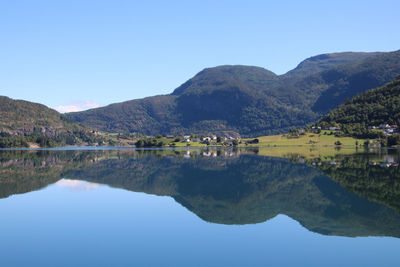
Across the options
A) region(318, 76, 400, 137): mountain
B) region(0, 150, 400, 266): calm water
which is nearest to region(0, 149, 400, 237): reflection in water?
region(0, 150, 400, 266): calm water

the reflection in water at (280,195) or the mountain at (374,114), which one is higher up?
the mountain at (374,114)

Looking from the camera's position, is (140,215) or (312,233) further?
(140,215)

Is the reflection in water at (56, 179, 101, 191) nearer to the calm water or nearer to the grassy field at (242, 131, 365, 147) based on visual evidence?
the calm water

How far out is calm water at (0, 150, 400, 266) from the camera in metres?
15.6

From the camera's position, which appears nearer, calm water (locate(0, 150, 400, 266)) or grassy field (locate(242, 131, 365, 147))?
calm water (locate(0, 150, 400, 266))

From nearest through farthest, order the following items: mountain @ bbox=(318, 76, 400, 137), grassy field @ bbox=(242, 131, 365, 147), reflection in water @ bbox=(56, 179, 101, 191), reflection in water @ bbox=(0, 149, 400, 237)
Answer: reflection in water @ bbox=(0, 149, 400, 237) < reflection in water @ bbox=(56, 179, 101, 191) < grassy field @ bbox=(242, 131, 365, 147) < mountain @ bbox=(318, 76, 400, 137)

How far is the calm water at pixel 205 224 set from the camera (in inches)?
616

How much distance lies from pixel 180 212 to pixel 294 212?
757cm

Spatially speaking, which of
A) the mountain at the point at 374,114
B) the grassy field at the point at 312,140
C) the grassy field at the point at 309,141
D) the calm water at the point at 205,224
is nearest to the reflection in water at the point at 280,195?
the calm water at the point at 205,224

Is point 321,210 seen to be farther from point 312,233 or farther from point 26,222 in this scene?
point 26,222

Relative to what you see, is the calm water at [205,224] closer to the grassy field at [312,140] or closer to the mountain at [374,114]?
the grassy field at [312,140]

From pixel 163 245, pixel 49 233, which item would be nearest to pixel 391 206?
pixel 163 245

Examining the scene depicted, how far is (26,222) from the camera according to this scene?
22234 mm

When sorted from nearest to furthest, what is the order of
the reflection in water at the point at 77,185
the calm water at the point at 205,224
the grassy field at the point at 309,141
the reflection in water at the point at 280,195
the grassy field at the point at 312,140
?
the calm water at the point at 205,224 < the reflection in water at the point at 280,195 < the reflection in water at the point at 77,185 < the grassy field at the point at 309,141 < the grassy field at the point at 312,140
